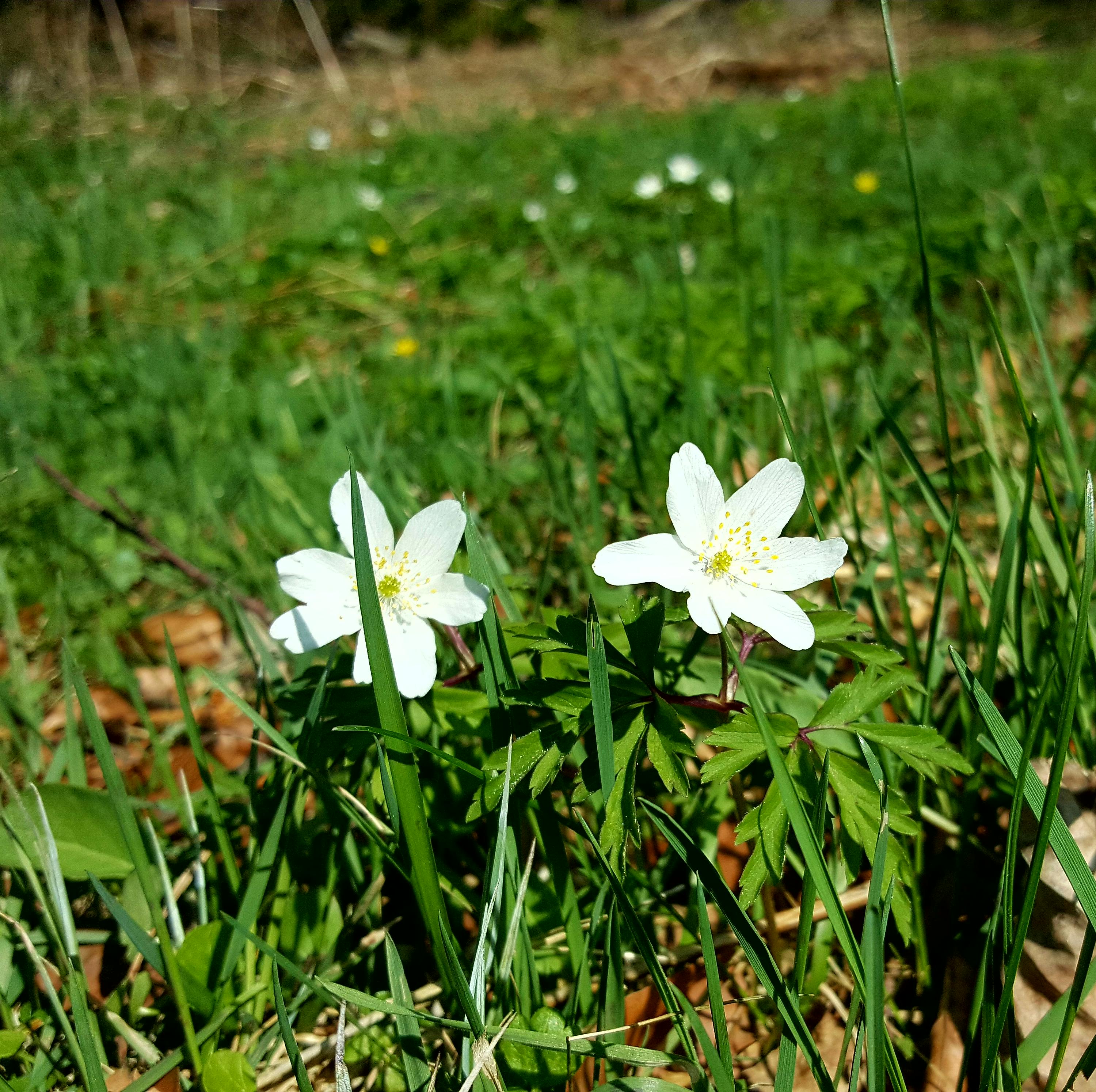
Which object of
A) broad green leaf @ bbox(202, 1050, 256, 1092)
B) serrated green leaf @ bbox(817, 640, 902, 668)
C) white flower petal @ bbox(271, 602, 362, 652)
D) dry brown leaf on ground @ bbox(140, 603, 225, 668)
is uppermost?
white flower petal @ bbox(271, 602, 362, 652)

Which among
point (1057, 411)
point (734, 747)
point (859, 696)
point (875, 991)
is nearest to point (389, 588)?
point (734, 747)

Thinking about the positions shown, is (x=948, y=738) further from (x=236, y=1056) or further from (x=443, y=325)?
(x=443, y=325)

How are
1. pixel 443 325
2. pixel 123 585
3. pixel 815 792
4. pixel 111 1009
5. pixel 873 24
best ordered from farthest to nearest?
pixel 873 24
pixel 443 325
pixel 123 585
pixel 111 1009
pixel 815 792

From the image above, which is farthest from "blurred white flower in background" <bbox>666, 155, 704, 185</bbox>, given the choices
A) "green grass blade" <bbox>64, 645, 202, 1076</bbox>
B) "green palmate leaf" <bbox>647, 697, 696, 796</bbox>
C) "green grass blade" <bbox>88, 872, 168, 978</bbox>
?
"green grass blade" <bbox>88, 872, 168, 978</bbox>

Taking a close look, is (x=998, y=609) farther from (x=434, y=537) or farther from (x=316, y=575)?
(x=316, y=575)

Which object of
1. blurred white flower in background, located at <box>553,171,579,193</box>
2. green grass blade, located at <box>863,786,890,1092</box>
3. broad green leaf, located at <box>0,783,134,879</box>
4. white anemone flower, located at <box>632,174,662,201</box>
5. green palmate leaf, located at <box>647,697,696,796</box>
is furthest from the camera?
blurred white flower in background, located at <box>553,171,579,193</box>

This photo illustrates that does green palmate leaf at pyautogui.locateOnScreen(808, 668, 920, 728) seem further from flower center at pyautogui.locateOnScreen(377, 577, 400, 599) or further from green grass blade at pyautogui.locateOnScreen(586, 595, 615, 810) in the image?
flower center at pyautogui.locateOnScreen(377, 577, 400, 599)

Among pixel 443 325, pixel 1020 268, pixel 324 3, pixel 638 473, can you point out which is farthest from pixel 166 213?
pixel 324 3
